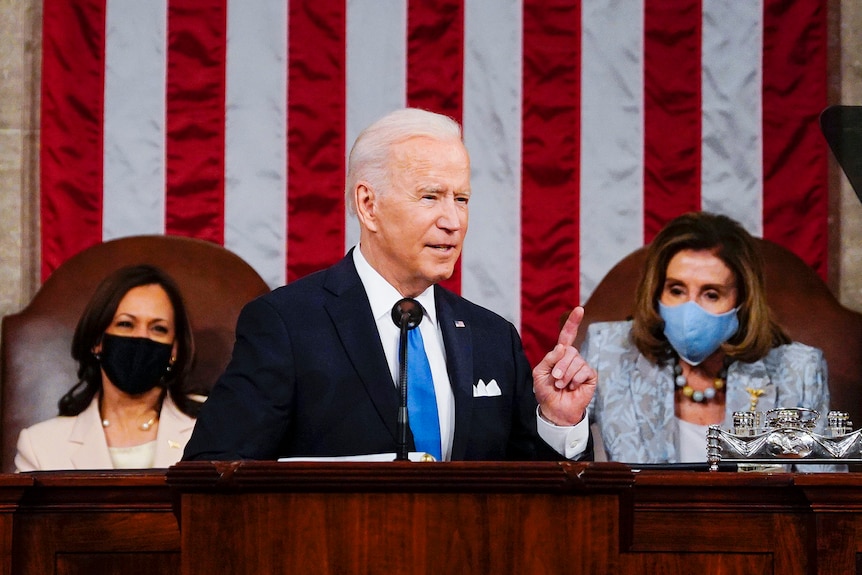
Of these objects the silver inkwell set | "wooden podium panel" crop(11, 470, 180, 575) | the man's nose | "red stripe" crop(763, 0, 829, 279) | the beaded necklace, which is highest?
"red stripe" crop(763, 0, 829, 279)

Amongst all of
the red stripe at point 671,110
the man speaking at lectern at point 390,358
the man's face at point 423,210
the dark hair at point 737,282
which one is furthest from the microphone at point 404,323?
the red stripe at point 671,110

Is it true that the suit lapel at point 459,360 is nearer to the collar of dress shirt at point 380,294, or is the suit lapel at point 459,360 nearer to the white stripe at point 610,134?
the collar of dress shirt at point 380,294

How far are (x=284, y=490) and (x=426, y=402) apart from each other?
2.96ft

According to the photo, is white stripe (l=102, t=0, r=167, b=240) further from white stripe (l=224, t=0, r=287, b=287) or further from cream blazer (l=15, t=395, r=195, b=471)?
cream blazer (l=15, t=395, r=195, b=471)

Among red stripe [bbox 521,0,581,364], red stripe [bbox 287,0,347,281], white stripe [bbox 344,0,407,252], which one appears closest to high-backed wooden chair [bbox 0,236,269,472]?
red stripe [bbox 287,0,347,281]

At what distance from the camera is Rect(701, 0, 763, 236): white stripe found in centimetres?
512

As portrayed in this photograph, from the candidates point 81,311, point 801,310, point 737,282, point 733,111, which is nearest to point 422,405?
point 737,282

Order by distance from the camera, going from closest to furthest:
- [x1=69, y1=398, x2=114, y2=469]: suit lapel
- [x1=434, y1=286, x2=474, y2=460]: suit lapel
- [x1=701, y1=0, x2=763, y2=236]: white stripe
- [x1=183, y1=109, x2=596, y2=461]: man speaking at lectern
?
1. [x1=183, y1=109, x2=596, y2=461]: man speaking at lectern
2. [x1=434, y1=286, x2=474, y2=460]: suit lapel
3. [x1=69, y1=398, x2=114, y2=469]: suit lapel
4. [x1=701, y1=0, x2=763, y2=236]: white stripe

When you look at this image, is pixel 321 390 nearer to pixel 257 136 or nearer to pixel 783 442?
pixel 783 442

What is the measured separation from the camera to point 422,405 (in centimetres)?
296

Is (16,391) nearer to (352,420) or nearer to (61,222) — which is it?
(61,222)

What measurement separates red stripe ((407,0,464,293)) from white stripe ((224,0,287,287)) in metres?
0.53

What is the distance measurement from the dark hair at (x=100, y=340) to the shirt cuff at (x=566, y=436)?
1.89 m

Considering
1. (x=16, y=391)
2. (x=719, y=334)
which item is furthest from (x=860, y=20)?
(x=16, y=391)
